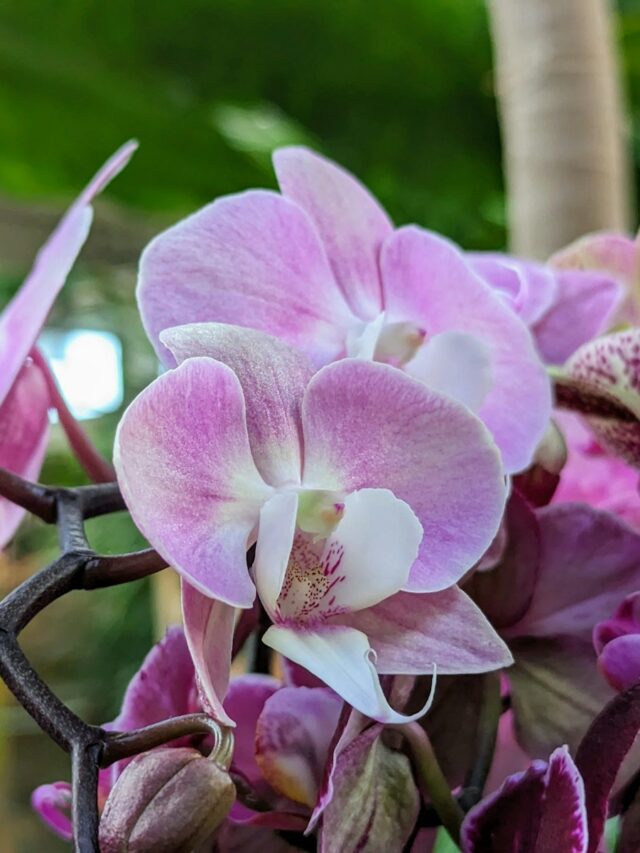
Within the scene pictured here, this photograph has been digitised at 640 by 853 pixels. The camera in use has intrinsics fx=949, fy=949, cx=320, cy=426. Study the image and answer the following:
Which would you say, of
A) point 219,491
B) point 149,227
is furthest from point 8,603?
point 149,227

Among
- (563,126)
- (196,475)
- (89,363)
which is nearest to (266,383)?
(196,475)

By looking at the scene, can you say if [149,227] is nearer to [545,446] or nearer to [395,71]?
[395,71]

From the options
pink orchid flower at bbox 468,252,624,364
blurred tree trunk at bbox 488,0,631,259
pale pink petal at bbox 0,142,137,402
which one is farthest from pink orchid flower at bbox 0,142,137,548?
blurred tree trunk at bbox 488,0,631,259

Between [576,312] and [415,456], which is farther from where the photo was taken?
[576,312]

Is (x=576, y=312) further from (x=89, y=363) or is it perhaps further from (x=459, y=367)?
(x=89, y=363)

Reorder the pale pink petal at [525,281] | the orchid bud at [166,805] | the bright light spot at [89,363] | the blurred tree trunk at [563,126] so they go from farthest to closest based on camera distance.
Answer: the bright light spot at [89,363] < the blurred tree trunk at [563,126] < the pale pink petal at [525,281] < the orchid bud at [166,805]

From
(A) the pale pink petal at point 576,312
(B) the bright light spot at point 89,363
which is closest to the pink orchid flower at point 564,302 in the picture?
(A) the pale pink petal at point 576,312

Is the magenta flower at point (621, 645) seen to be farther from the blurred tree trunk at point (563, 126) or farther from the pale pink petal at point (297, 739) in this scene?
the blurred tree trunk at point (563, 126)
